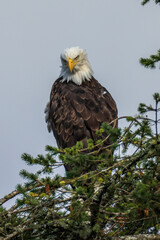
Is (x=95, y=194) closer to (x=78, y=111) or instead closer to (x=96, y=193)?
(x=96, y=193)

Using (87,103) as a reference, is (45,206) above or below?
below

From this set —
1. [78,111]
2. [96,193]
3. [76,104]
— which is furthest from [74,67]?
[96,193]

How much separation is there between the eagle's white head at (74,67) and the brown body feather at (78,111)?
5.1 inches

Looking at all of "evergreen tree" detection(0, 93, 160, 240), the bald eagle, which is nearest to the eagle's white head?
the bald eagle

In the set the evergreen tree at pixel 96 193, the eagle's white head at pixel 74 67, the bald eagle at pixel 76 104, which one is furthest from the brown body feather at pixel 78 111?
the evergreen tree at pixel 96 193

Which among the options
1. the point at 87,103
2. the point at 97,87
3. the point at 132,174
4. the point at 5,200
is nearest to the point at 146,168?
the point at 132,174

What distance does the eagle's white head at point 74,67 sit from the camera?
8391 mm

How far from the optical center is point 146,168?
4074 millimetres

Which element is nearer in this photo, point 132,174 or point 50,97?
point 132,174

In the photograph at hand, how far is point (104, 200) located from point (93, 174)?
34 centimetres

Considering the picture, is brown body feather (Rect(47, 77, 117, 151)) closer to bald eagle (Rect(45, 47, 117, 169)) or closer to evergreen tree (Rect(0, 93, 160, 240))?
bald eagle (Rect(45, 47, 117, 169))

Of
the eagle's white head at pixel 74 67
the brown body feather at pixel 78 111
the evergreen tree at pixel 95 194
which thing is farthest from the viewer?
the eagle's white head at pixel 74 67

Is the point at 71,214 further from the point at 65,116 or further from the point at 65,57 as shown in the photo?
the point at 65,57

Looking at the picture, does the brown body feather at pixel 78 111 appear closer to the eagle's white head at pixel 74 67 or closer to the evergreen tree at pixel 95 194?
the eagle's white head at pixel 74 67
